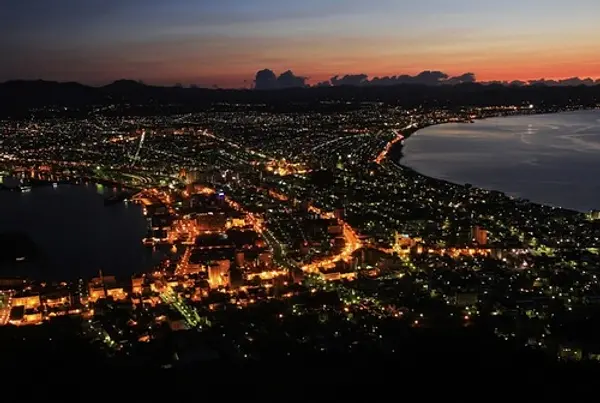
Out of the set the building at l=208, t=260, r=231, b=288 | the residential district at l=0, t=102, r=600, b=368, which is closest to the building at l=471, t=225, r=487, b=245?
the residential district at l=0, t=102, r=600, b=368

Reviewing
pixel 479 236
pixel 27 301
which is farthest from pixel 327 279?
pixel 27 301

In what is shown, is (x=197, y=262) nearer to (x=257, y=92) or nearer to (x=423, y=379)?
(x=423, y=379)

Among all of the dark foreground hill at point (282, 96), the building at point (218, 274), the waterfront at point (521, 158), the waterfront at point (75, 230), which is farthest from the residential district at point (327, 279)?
the dark foreground hill at point (282, 96)

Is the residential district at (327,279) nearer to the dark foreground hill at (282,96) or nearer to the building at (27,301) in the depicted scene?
the building at (27,301)

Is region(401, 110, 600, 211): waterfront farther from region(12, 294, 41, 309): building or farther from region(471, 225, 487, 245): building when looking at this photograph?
region(12, 294, 41, 309): building

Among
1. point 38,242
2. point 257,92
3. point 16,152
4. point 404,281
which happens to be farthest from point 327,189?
point 257,92
